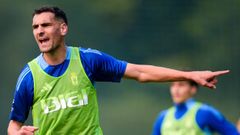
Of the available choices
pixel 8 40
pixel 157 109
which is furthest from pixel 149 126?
pixel 8 40

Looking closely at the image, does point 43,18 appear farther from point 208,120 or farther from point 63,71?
point 208,120

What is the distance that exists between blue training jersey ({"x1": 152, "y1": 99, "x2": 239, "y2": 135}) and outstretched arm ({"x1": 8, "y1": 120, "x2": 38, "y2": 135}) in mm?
2827

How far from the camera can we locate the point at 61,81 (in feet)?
22.4

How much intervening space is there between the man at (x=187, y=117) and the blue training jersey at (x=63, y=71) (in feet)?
8.55

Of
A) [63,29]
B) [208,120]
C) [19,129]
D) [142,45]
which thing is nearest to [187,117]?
[208,120]

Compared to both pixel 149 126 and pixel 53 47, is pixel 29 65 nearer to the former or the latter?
pixel 53 47

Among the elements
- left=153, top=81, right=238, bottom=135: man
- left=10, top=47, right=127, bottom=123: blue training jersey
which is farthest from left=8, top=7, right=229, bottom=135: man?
left=153, top=81, right=238, bottom=135: man

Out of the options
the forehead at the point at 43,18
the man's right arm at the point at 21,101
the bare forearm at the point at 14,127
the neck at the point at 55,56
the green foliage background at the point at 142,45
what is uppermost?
the forehead at the point at 43,18

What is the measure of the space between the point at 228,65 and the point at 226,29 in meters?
0.48

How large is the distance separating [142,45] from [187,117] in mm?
3687

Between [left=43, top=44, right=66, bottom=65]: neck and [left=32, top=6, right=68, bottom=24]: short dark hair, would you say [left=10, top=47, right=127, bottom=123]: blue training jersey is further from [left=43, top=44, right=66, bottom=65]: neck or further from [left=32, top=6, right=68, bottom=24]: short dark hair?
[left=32, top=6, right=68, bottom=24]: short dark hair

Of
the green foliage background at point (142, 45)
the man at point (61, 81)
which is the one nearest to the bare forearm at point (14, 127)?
the man at point (61, 81)

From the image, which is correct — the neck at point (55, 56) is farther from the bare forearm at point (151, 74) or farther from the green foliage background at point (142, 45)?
the green foliage background at point (142, 45)

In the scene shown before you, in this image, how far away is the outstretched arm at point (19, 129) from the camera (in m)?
6.29
